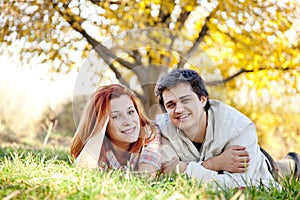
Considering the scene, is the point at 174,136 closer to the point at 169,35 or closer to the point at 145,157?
the point at 145,157

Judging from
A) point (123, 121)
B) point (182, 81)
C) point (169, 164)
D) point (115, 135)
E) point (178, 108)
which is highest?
point (182, 81)

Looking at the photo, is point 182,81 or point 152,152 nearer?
point 152,152

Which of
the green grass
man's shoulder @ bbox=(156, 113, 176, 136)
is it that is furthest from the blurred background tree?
the green grass

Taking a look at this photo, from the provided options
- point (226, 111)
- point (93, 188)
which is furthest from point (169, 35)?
point (93, 188)

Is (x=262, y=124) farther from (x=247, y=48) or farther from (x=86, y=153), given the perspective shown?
(x=86, y=153)

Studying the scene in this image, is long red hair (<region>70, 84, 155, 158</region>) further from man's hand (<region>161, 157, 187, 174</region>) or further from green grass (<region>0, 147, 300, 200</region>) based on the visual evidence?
green grass (<region>0, 147, 300, 200</region>)

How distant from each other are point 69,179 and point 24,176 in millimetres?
278

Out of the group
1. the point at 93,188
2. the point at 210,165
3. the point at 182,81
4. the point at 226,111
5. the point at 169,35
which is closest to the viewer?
the point at 93,188

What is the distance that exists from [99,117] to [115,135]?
0.54 feet

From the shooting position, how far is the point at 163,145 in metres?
3.01

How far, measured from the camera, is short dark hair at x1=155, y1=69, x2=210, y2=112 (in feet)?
9.84

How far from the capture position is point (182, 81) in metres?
3.03

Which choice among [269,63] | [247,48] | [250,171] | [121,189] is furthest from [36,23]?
[121,189]

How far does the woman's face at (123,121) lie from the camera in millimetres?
2777
